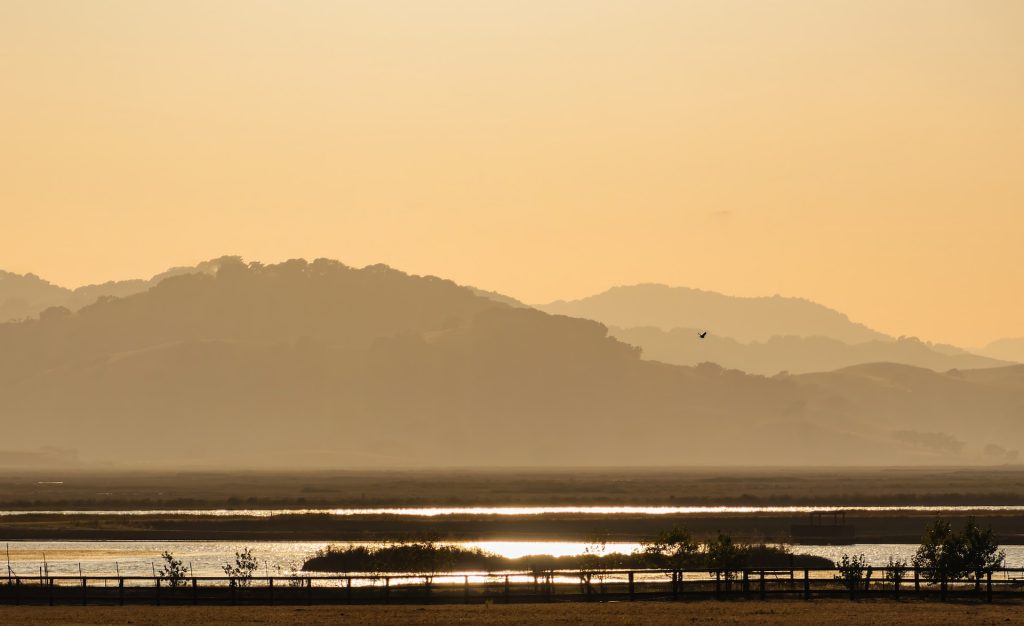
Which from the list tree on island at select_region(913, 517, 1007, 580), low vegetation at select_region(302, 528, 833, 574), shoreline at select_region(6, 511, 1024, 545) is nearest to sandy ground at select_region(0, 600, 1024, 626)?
tree on island at select_region(913, 517, 1007, 580)

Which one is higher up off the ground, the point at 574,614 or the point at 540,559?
the point at 540,559

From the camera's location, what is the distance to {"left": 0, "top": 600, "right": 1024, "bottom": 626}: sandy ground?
6309cm

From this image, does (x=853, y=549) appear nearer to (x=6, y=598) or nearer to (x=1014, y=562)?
(x=1014, y=562)

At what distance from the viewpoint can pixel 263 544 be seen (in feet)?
409

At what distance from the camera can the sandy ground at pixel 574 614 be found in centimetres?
6309

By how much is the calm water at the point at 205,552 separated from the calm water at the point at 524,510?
39068mm

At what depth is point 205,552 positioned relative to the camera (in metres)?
116

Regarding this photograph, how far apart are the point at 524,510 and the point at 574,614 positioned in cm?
10911

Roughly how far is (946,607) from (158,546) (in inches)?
2826

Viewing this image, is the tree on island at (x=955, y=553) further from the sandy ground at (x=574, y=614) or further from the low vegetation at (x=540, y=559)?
the low vegetation at (x=540, y=559)

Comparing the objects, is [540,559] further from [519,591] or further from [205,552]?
[519,591]

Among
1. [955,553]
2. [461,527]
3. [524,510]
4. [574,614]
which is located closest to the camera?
[574,614]

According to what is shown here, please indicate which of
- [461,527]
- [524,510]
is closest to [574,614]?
[461,527]

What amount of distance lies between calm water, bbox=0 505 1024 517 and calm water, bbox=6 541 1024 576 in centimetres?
3907
